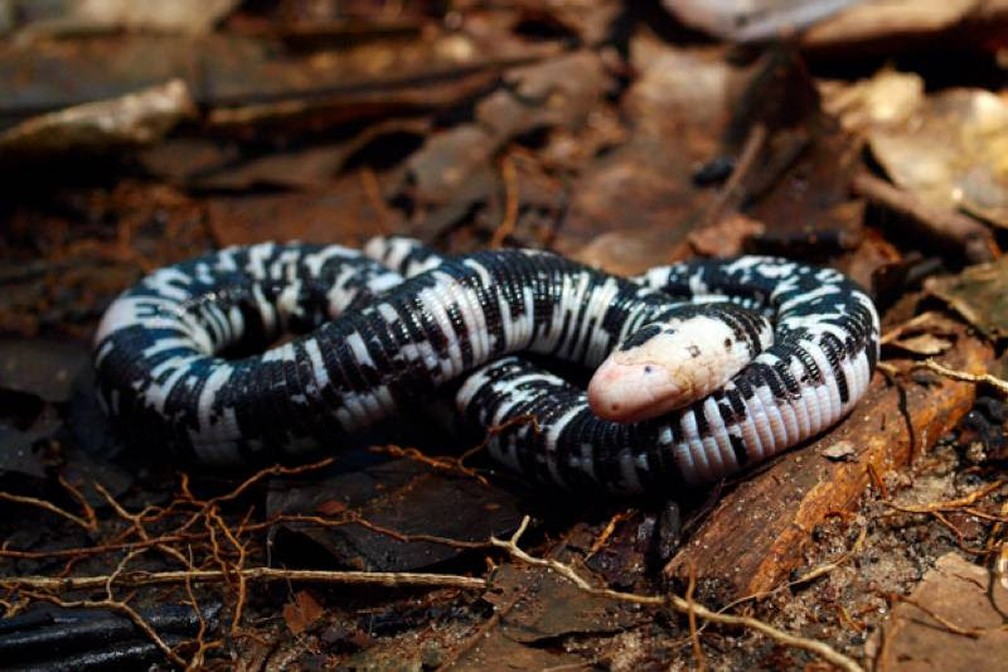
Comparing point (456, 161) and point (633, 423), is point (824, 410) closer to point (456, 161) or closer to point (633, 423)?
point (633, 423)

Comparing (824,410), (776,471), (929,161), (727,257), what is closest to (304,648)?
(776,471)

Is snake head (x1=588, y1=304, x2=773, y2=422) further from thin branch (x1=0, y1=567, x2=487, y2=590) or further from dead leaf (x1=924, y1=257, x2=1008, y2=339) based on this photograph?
dead leaf (x1=924, y1=257, x2=1008, y2=339)

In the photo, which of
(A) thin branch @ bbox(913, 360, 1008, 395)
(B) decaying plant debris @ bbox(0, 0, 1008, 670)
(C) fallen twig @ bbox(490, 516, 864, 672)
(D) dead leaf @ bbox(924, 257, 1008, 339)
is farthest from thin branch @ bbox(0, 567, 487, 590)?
(D) dead leaf @ bbox(924, 257, 1008, 339)

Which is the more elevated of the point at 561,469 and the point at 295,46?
the point at 295,46

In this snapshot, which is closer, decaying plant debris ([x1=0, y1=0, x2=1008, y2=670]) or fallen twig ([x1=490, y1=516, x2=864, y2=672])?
fallen twig ([x1=490, y1=516, x2=864, y2=672])

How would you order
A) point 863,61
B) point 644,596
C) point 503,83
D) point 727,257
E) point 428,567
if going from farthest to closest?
point 503,83 < point 863,61 < point 727,257 < point 428,567 < point 644,596

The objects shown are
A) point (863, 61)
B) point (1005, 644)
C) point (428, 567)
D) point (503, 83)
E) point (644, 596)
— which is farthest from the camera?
point (503, 83)
